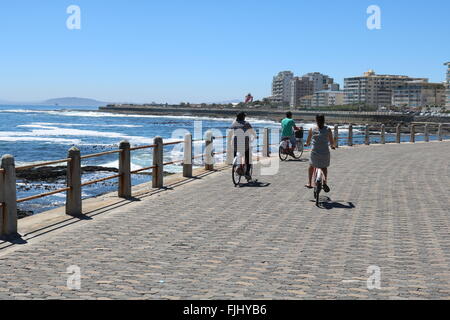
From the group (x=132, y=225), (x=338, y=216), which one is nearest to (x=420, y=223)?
(x=338, y=216)

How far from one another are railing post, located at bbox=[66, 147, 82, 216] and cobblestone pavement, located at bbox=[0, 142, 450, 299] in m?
0.44

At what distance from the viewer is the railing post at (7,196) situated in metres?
8.09

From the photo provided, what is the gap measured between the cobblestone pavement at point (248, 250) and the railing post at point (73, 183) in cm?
44

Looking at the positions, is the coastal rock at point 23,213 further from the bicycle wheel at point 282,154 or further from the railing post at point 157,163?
the bicycle wheel at point 282,154

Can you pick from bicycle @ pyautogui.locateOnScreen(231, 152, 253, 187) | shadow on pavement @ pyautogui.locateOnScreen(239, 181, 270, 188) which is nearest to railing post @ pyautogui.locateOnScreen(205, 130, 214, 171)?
bicycle @ pyautogui.locateOnScreen(231, 152, 253, 187)

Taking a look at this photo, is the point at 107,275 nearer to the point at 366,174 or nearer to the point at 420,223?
the point at 420,223

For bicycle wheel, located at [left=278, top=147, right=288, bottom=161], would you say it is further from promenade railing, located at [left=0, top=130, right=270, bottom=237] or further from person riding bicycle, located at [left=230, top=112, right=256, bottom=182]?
promenade railing, located at [left=0, top=130, right=270, bottom=237]

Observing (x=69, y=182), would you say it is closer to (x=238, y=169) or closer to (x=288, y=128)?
(x=238, y=169)

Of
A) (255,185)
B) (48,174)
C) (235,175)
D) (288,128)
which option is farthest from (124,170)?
(48,174)

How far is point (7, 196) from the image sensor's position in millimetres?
8141

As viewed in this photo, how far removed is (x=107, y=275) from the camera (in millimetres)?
6188

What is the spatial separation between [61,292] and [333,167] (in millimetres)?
14061
